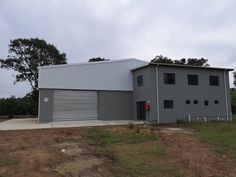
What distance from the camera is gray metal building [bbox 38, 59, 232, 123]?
19.9 metres

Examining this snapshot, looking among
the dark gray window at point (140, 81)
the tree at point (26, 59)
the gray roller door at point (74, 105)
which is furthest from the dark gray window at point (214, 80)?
the tree at point (26, 59)

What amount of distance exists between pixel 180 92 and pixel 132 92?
4588 mm

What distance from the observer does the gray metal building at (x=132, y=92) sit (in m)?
19.9

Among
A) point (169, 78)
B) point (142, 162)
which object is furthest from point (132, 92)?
point (142, 162)

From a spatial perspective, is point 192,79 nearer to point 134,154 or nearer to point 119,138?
point 119,138

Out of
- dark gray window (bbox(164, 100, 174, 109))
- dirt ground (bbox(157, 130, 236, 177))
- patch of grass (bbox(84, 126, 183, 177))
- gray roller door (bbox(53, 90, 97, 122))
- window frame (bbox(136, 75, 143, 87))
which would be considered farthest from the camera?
window frame (bbox(136, 75, 143, 87))

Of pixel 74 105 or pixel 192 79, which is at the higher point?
pixel 192 79

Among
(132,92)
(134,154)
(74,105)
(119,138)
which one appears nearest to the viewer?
(134,154)

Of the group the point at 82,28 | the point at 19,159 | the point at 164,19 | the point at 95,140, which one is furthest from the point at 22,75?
the point at 19,159

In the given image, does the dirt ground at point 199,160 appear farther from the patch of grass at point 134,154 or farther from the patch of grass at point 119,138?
the patch of grass at point 119,138

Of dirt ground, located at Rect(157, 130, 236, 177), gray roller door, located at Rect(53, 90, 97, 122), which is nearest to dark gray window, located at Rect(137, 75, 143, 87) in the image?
gray roller door, located at Rect(53, 90, 97, 122)

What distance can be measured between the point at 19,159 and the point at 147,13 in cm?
1105

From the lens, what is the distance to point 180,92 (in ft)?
66.9

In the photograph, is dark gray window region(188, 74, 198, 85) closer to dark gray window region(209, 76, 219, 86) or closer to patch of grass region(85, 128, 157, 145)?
dark gray window region(209, 76, 219, 86)
